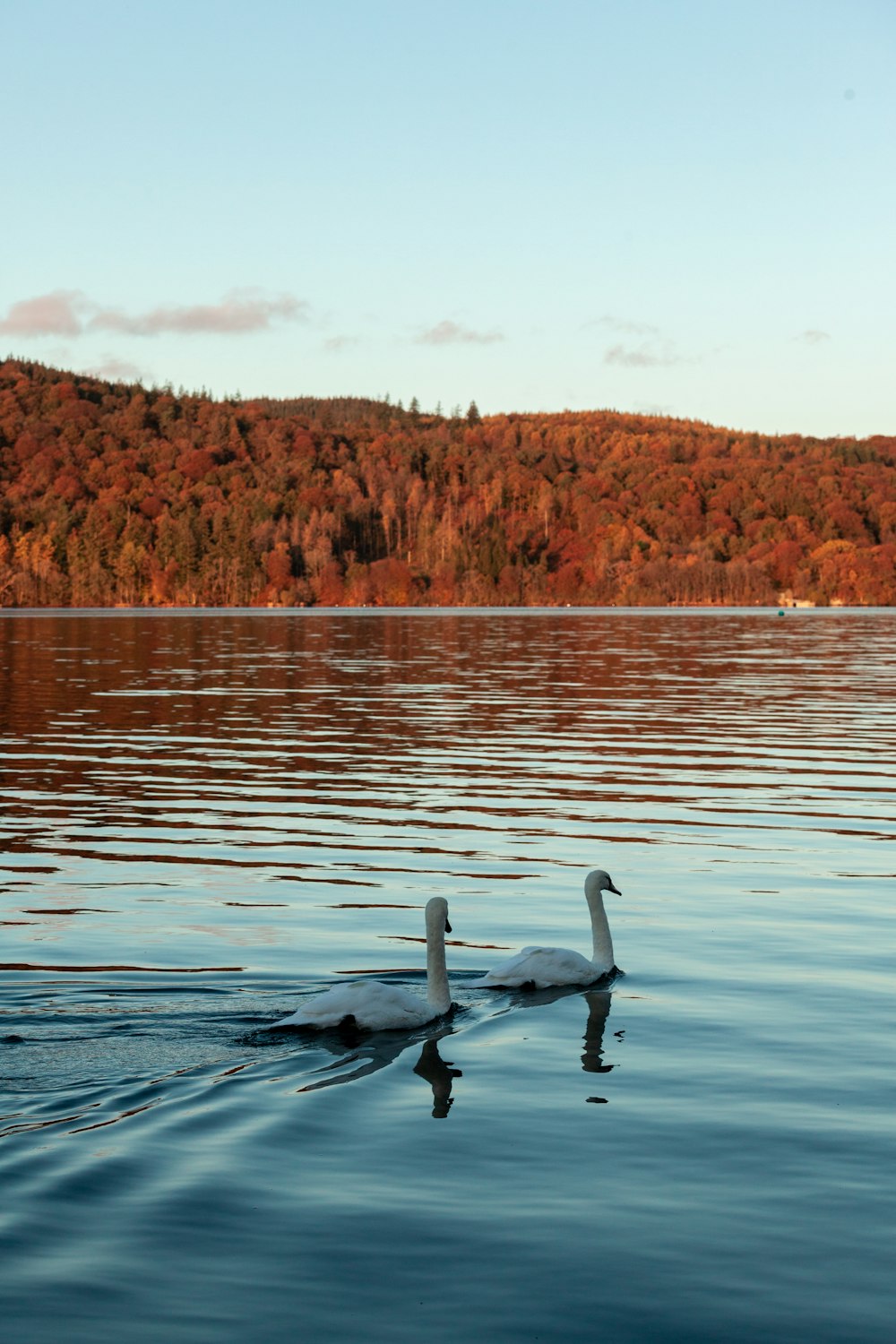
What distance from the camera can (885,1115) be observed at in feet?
40.3

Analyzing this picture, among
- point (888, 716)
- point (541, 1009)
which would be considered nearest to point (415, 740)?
point (888, 716)

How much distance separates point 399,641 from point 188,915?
94.8 meters

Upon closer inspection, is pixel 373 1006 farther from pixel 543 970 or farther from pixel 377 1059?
pixel 543 970

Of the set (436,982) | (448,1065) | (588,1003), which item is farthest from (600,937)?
(448,1065)

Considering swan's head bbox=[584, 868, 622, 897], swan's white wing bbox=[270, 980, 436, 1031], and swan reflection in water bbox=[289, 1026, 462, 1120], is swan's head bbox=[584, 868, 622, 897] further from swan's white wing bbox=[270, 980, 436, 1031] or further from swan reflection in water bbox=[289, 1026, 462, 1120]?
swan's white wing bbox=[270, 980, 436, 1031]

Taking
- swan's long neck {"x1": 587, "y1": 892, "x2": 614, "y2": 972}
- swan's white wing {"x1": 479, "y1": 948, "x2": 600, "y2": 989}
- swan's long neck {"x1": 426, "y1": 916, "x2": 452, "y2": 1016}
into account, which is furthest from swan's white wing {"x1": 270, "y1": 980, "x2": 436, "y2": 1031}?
swan's long neck {"x1": 587, "y1": 892, "x2": 614, "y2": 972}

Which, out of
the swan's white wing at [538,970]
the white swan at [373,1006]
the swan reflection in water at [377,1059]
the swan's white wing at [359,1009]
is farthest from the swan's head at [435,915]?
the swan's white wing at [538,970]

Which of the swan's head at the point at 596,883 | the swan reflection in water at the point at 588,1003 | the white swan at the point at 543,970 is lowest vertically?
the swan reflection in water at the point at 588,1003

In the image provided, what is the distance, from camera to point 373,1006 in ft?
45.9

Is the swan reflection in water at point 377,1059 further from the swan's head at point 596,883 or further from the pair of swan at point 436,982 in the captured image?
the swan's head at point 596,883

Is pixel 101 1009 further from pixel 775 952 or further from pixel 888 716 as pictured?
pixel 888 716

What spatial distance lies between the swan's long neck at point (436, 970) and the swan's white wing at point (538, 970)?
96 cm

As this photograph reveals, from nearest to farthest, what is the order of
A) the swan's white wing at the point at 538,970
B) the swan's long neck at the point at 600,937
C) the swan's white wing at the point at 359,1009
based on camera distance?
the swan's white wing at the point at 359,1009 → the swan's white wing at the point at 538,970 → the swan's long neck at the point at 600,937

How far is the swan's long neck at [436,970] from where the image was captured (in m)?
14.7
